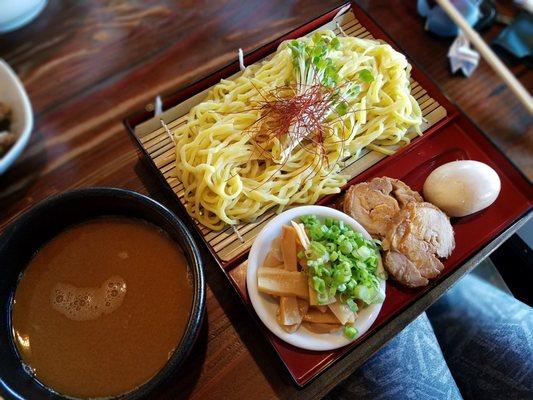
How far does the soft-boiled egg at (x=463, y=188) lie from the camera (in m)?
1.54

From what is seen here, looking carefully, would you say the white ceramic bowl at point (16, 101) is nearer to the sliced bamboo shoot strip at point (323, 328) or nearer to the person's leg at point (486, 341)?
the sliced bamboo shoot strip at point (323, 328)

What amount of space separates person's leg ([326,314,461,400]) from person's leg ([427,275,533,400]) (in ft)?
0.42

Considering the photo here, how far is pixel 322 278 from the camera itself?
1316 millimetres

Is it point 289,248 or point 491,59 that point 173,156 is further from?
point 491,59

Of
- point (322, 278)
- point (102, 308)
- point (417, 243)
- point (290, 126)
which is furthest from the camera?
point (290, 126)

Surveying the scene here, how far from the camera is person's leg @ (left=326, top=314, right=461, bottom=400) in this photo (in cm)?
149

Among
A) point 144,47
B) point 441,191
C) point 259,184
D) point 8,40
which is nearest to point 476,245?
point 441,191


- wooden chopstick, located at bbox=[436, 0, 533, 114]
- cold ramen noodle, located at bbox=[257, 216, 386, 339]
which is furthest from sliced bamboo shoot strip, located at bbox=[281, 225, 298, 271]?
wooden chopstick, located at bbox=[436, 0, 533, 114]

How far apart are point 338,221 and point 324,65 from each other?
1.76 feet

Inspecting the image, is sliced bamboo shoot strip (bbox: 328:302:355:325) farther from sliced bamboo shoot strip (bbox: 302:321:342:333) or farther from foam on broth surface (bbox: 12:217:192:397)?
foam on broth surface (bbox: 12:217:192:397)

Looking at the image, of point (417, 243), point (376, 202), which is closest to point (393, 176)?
point (376, 202)

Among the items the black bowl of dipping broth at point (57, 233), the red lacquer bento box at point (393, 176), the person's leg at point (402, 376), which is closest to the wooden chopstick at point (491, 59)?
the red lacquer bento box at point (393, 176)

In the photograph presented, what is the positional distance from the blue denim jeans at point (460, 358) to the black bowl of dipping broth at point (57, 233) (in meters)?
0.67

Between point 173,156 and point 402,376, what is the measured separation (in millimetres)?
1035
